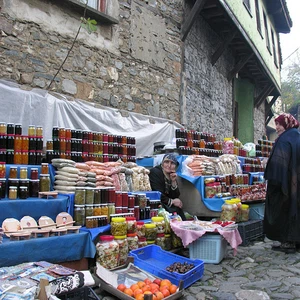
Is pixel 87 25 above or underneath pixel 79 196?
above

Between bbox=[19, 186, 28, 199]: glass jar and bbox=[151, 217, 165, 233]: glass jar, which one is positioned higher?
bbox=[19, 186, 28, 199]: glass jar

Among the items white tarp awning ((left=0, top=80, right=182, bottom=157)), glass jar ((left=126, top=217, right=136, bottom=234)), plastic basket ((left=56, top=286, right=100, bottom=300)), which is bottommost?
plastic basket ((left=56, top=286, right=100, bottom=300))

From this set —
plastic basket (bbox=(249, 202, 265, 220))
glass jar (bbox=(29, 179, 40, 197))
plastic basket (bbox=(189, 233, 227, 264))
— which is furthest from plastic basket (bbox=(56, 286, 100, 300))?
plastic basket (bbox=(249, 202, 265, 220))

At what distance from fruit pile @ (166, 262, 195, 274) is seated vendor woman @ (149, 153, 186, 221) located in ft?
5.58

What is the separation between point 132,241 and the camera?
3945 mm

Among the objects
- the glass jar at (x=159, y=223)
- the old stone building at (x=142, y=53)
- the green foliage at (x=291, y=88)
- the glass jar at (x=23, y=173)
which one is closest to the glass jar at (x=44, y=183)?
the glass jar at (x=23, y=173)

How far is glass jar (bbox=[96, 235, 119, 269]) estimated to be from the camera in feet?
11.7

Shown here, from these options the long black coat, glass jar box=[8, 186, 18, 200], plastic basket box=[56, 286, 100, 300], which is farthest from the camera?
the long black coat

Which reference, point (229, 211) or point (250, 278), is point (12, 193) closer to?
point (250, 278)

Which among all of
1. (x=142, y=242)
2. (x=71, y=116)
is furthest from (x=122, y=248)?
(x=71, y=116)

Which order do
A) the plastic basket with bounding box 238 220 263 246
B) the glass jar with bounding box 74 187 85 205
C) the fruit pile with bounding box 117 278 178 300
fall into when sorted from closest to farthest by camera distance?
the fruit pile with bounding box 117 278 178 300, the glass jar with bounding box 74 187 85 205, the plastic basket with bounding box 238 220 263 246

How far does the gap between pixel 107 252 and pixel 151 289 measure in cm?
67

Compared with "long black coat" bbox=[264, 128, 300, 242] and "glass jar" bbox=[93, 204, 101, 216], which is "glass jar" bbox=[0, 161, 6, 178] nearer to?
"glass jar" bbox=[93, 204, 101, 216]

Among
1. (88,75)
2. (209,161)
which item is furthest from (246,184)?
(88,75)
